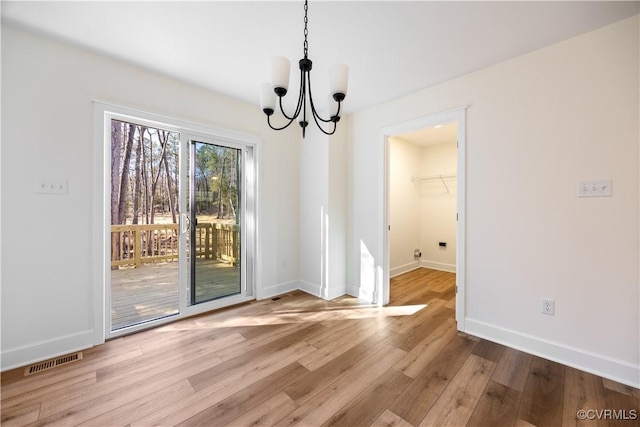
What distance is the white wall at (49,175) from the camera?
1881 mm

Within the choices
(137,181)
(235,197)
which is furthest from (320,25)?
(137,181)

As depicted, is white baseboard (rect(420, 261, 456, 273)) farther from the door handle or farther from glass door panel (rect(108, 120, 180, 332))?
glass door panel (rect(108, 120, 180, 332))

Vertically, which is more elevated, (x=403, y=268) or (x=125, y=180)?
(x=125, y=180)

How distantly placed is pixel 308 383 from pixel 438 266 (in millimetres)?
3919

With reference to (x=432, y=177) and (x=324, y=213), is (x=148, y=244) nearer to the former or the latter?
(x=324, y=213)

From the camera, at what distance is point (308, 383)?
1.75 m

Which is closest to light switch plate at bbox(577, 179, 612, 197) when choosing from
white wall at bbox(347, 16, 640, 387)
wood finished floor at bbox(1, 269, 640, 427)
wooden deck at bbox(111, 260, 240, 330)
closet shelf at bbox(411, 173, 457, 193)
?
white wall at bbox(347, 16, 640, 387)

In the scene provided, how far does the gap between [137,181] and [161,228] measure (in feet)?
3.14

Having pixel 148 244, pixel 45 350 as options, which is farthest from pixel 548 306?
pixel 148 244

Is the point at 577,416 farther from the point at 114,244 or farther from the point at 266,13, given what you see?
the point at 114,244

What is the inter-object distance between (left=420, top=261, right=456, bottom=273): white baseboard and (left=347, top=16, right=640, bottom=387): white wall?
2.41 metres

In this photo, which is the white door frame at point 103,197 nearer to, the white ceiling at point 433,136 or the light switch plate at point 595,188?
the white ceiling at point 433,136

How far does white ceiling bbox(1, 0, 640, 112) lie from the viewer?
1685 mm

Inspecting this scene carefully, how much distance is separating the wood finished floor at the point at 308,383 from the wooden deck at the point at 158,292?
1.46 feet
